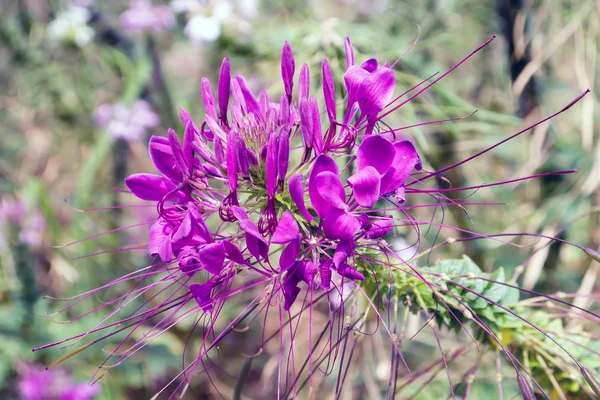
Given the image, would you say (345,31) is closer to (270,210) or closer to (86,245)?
(270,210)

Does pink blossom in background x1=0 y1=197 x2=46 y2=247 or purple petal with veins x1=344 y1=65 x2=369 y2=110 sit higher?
purple petal with veins x1=344 y1=65 x2=369 y2=110

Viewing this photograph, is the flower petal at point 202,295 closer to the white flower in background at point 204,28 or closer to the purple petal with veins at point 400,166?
the purple petal with veins at point 400,166

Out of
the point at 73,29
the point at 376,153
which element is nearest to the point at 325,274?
the point at 376,153

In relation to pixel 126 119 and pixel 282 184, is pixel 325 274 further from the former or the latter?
pixel 126 119

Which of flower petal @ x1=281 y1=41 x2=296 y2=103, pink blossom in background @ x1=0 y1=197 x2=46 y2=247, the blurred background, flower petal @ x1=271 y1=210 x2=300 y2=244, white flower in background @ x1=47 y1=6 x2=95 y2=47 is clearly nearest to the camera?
flower petal @ x1=271 y1=210 x2=300 y2=244

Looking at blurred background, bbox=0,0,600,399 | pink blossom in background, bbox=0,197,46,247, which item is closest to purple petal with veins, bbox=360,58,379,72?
blurred background, bbox=0,0,600,399

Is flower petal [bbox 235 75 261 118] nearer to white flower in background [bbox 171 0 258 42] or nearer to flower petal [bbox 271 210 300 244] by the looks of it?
flower petal [bbox 271 210 300 244]
